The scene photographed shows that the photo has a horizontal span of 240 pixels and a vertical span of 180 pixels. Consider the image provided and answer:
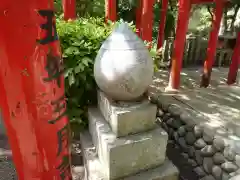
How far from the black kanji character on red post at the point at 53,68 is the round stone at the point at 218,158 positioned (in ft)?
9.59

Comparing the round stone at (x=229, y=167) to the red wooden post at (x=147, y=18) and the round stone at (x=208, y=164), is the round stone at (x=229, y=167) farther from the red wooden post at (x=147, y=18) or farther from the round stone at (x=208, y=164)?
the red wooden post at (x=147, y=18)

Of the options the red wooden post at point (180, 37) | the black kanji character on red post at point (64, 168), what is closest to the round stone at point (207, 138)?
the red wooden post at point (180, 37)

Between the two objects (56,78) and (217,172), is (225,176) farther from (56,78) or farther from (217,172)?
(56,78)

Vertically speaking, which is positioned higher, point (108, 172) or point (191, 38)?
point (191, 38)

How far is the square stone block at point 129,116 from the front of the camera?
8.49 feet

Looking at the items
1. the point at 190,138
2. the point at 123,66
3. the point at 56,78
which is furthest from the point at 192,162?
the point at 56,78

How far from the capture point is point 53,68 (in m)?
1.29

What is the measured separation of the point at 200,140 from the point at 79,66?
2364mm

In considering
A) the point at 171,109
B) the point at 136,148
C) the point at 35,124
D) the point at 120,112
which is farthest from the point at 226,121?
the point at 35,124

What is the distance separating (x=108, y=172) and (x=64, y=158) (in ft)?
3.99

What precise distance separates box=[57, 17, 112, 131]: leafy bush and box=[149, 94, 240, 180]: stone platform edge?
1715mm

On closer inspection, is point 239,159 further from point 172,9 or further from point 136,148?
point 172,9

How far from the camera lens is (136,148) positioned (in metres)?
2.68

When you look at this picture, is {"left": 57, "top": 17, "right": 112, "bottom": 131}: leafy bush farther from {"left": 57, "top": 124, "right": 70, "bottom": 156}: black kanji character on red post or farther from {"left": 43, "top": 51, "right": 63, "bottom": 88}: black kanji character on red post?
{"left": 43, "top": 51, "right": 63, "bottom": 88}: black kanji character on red post
